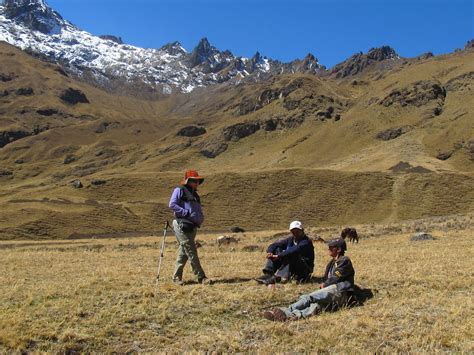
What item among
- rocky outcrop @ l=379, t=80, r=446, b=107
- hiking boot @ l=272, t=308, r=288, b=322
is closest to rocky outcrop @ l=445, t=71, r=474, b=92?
rocky outcrop @ l=379, t=80, r=446, b=107

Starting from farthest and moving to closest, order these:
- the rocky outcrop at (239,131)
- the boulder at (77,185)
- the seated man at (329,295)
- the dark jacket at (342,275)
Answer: the rocky outcrop at (239,131) → the boulder at (77,185) → the dark jacket at (342,275) → the seated man at (329,295)

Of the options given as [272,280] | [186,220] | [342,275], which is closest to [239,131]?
[186,220]

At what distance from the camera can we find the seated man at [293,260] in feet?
46.2

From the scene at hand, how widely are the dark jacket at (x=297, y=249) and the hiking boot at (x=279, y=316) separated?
11.4 feet

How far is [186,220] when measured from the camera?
14.2 metres

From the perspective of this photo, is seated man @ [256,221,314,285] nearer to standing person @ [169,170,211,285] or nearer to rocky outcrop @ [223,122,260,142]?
standing person @ [169,170,211,285]

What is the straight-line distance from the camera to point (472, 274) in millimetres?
15086

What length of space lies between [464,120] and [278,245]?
124854 mm

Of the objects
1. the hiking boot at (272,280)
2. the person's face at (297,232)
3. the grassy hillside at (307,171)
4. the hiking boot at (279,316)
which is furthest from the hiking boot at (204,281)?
the grassy hillside at (307,171)

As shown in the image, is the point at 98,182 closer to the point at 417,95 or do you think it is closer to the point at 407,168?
the point at 407,168

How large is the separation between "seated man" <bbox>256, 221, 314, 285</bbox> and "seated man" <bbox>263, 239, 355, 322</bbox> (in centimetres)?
126

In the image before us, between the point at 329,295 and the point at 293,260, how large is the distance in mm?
2640

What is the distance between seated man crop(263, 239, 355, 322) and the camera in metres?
10.8

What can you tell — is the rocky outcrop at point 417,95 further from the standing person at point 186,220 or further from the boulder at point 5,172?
the standing person at point 186,220
